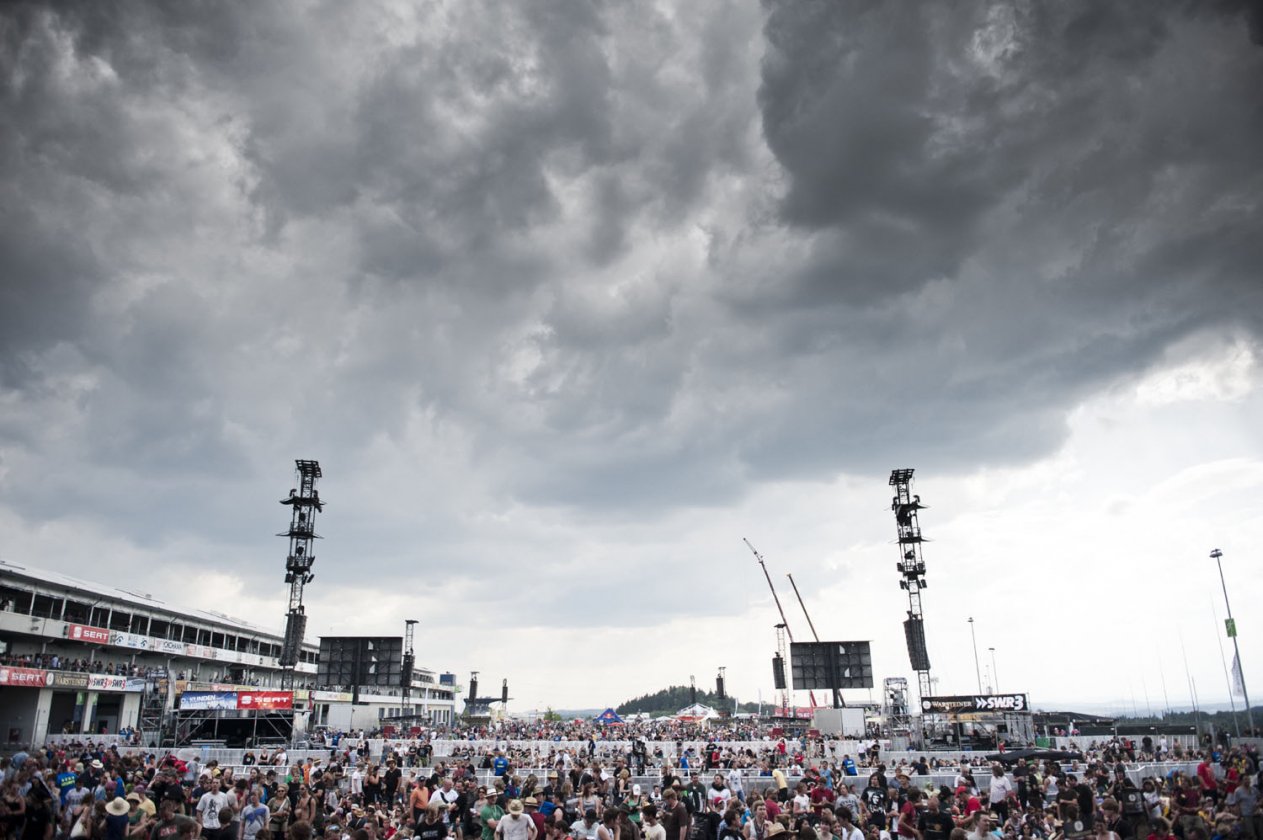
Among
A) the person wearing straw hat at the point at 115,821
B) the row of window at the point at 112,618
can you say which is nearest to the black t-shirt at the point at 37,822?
the person wearing straw hat at the point at 115,821

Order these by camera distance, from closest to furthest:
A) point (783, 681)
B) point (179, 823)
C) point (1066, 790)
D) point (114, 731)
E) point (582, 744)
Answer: point (179, 823) → point (1066, 790) → point (582, 744) → point (114, 731) → point (783, 681)

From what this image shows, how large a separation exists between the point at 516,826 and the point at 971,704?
125ft

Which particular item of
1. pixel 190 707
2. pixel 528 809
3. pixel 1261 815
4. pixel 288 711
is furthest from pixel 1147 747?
pixel 190 707

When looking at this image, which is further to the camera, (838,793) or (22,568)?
(22,568)

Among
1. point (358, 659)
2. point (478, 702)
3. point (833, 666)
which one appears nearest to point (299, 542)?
point (358, 659)

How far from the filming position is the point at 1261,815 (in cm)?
1273

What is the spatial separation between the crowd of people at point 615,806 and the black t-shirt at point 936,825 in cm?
3

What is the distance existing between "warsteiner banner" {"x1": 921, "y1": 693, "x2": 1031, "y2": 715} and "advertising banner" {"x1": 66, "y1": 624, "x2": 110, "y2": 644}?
52.8 meters

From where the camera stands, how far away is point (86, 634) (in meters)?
53.1

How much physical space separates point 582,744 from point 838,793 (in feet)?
67.0

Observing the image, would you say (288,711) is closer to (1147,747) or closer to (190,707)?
(190,707)

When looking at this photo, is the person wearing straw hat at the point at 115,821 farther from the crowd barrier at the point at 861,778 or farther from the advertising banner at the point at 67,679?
the advertising banner at the point at 67,679

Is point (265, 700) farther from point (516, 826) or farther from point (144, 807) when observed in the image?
point (516, 826)

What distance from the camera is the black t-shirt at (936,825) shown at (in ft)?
45.2
